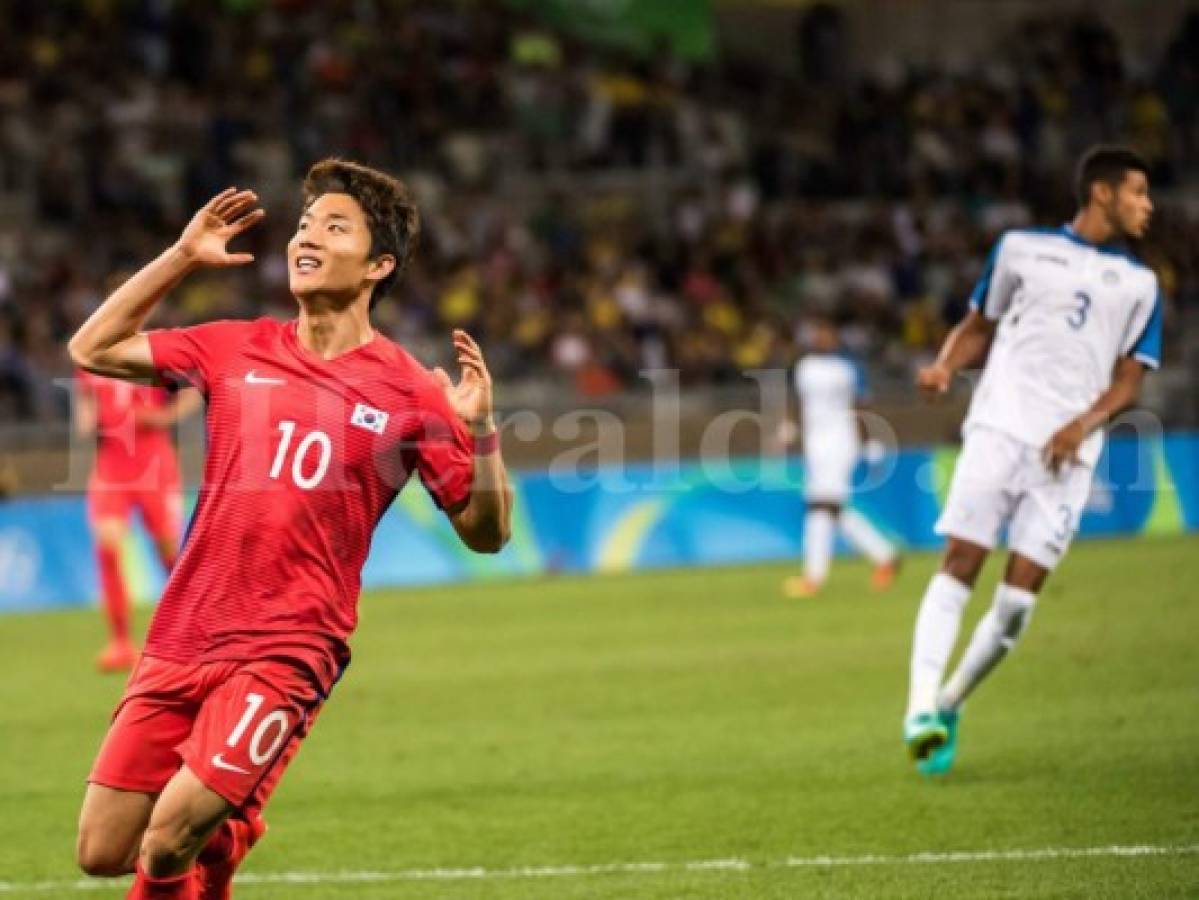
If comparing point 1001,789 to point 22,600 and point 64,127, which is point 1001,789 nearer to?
point 22,600

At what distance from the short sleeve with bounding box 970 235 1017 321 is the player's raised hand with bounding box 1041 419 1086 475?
729 mm

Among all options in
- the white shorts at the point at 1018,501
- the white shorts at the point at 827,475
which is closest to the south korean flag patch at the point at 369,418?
the white shorts at the point at 1018,501

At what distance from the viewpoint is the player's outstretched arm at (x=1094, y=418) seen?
9.66 metres

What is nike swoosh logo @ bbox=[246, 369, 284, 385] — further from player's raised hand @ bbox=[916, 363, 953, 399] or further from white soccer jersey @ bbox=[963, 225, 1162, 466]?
white soccer jersey @ bbox=[963, 225, 1162, 466]

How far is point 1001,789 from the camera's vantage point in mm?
9250

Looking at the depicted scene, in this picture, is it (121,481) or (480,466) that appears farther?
(121,481)

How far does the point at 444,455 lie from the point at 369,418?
0.23 m

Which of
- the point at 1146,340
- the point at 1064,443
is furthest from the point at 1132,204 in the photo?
the point at 1064,443

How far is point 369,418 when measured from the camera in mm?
6023

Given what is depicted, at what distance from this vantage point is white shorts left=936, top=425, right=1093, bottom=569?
9.81m

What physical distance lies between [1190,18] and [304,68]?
12.8 m

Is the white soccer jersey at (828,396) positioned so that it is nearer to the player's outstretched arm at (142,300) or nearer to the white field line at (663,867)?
the white field line at (663,867)

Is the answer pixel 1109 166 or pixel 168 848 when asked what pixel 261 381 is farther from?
pixel 1109 166

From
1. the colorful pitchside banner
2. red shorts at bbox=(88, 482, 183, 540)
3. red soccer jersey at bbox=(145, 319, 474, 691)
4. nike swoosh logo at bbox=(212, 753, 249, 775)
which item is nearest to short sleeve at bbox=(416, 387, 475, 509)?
red soccer jersey at bbox=(145, 319, 474, 691)
